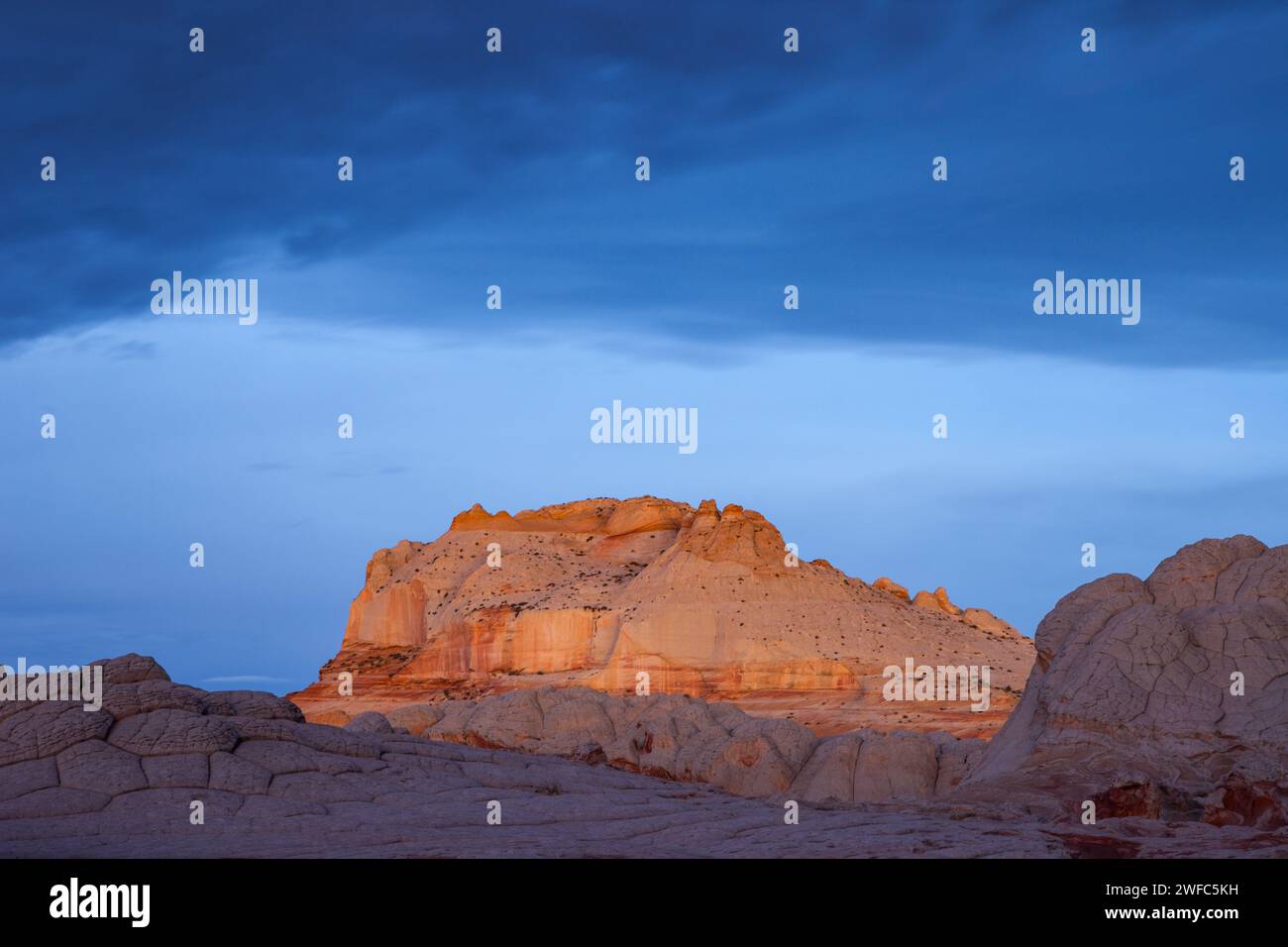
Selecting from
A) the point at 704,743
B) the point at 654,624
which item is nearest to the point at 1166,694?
the point at 704,743

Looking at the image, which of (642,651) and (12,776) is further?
(642,651)

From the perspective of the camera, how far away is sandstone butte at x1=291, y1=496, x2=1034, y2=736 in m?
68.1

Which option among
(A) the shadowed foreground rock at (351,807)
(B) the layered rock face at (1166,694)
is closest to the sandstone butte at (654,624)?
(B) the layered rock face at (1166,694)

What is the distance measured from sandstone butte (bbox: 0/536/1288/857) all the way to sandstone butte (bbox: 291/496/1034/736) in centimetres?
3176

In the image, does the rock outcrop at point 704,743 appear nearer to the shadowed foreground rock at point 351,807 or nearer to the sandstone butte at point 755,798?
the sandstone butte at point 755,798

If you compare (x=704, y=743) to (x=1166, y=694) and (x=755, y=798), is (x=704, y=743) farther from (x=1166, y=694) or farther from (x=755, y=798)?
(x=1166, y=694)

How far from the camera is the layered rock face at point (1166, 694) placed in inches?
786

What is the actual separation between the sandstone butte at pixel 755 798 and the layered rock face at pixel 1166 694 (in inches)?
1.4

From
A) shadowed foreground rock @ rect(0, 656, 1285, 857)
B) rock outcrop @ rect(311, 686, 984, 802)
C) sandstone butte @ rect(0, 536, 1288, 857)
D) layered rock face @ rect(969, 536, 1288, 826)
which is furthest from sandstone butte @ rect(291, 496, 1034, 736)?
shadowed foreground rock @ rect(0, 656, 1285, 857)
